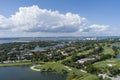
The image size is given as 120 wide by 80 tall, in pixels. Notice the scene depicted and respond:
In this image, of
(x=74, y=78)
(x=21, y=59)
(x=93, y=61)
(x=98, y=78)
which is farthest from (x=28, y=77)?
(x=21, y=59)

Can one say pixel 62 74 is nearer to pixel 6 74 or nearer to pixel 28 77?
pixel 28 77

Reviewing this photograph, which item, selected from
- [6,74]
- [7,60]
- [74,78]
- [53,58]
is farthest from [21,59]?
[74,78]

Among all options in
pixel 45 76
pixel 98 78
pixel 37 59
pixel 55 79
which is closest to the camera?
pixel 98 78

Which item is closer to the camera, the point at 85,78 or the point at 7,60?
the point at 85,78

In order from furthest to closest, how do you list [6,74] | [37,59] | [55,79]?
1. [37,59]
2. [6,74]
3. [55,79]

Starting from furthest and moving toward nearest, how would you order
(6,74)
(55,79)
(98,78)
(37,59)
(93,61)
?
(37,59), (93,61), (6,74), (55,79), (98,78)

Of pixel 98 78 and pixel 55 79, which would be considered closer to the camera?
pixel 98 78

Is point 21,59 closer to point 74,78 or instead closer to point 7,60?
point 7,60

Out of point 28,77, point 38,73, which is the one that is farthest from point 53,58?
point 28,77

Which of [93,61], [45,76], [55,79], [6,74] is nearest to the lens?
[55,79]
